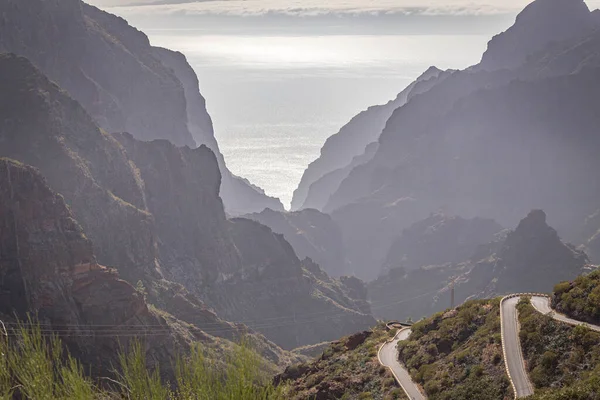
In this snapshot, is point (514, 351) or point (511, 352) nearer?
point (511, 352)

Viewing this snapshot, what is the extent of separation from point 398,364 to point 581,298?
16.5 metres

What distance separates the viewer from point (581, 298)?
5069 cm

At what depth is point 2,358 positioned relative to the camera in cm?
3112

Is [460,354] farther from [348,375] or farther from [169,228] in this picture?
[169,228]

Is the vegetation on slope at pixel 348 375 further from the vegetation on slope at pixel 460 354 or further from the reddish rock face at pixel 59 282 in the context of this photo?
the reddish rock face at pixel 59 282

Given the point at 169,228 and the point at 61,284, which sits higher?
the point at 61,284

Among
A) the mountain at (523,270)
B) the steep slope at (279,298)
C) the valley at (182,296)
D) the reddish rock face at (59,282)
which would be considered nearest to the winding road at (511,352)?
the valley at (182,296)

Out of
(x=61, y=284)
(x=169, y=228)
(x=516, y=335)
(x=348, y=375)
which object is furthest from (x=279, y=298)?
(x=516, y=335)

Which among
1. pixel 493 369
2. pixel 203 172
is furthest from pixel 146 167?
pixel 493 369

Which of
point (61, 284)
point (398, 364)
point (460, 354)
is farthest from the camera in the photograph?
point (61, 284)

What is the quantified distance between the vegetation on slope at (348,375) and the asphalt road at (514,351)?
8250mm

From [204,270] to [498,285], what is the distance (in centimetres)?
7655

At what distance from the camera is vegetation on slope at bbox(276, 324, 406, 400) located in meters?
56.3

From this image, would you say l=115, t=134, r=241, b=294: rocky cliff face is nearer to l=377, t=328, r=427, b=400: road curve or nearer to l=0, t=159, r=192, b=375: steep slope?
l=0, t=159, r=192, b=375: steep slope
